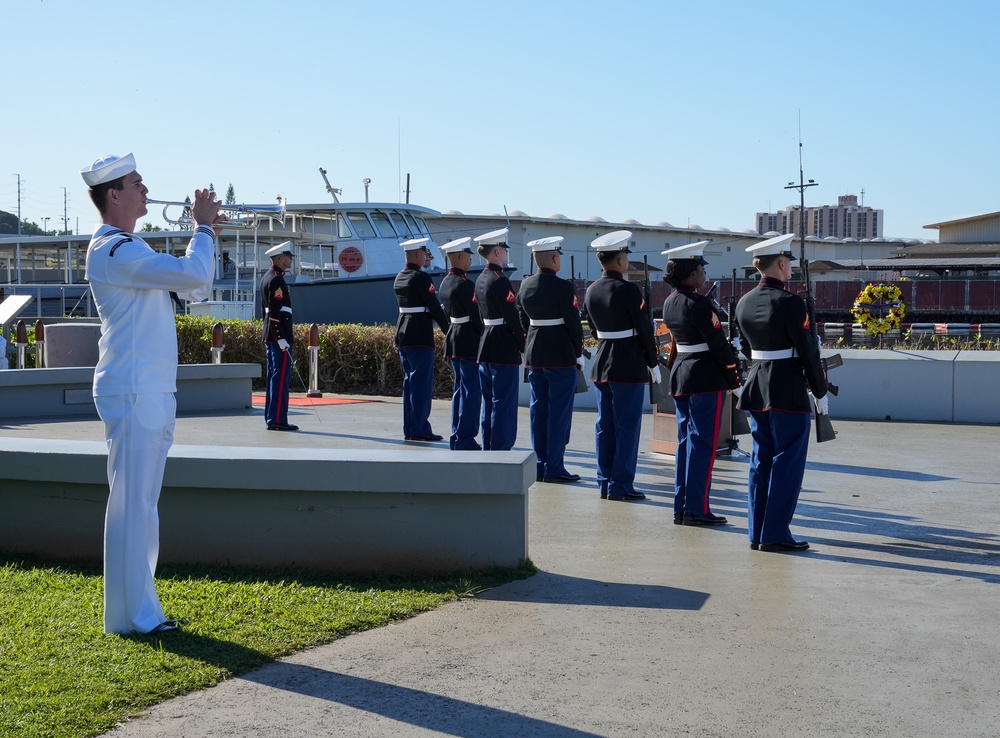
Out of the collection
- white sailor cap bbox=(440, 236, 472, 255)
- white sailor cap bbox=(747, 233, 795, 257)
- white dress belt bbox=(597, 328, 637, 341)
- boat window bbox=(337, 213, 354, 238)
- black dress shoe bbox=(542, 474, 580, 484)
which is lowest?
black dress shoe bbox=(542, 474, 580, 484)

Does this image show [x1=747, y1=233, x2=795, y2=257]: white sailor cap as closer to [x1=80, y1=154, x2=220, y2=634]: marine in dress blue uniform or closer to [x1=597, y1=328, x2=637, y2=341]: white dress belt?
[x1=597, y1=328, x2=637, y2=341]: white dress belt

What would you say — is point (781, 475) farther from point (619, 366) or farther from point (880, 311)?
point (880, 311)

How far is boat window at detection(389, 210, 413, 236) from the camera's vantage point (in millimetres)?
26516

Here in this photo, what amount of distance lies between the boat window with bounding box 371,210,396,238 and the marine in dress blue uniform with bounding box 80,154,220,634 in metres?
21.9

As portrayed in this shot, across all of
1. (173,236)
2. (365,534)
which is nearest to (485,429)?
(365,534)

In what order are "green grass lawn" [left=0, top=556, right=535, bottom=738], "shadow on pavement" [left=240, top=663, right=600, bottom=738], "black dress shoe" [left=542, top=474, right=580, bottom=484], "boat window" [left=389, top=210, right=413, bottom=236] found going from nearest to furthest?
1. "shadow on pavement" [left=240, top=663, right=600, bottom=738]
2. "green grass lawn" [left=0, top=556, right=535, bottom=738]
3. "black dress shoe" [left=542, top=474, right=580, bottom=484]
4. "boat window" [left=389, top=210, right=413, bottom=236]

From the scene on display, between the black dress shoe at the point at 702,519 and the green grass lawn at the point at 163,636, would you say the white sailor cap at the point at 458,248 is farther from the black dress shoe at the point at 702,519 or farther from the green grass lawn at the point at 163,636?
the green grass lawn at the point at 163,636

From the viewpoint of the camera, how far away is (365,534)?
5562 millimetres

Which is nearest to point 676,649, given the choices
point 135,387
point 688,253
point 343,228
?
point 135,387

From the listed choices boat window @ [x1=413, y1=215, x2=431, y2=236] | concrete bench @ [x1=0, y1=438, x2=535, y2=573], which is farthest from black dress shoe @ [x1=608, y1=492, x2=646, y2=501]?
boat window @ [x1=413, y1=215, x2=431, y2=236]

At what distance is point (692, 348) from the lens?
24.1ft

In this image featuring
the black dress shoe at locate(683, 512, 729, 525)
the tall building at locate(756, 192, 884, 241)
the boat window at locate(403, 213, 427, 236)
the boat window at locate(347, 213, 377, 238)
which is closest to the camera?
the black dress shoe at locate(683, 512, 729, 525)

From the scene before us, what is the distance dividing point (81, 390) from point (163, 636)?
9150 mm

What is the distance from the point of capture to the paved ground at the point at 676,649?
147 inches
